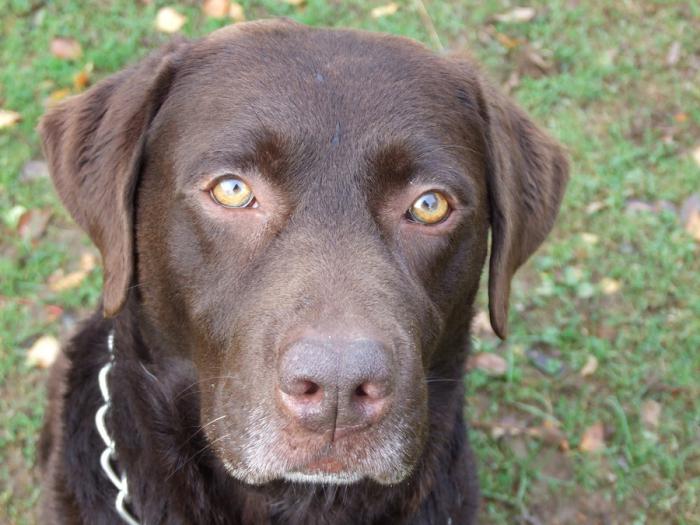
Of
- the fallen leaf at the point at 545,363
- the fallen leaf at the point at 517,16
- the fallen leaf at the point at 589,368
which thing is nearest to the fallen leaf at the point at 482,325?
the fallen leaf at the point at 545,363

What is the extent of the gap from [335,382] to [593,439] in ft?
8.97

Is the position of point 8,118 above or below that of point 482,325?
above

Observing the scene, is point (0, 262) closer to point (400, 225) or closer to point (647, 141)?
point (400, 225)

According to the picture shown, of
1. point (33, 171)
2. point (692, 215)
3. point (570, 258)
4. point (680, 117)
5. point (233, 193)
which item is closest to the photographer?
point (233, 193)

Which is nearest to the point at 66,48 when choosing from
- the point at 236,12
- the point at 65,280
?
the point at 236,12

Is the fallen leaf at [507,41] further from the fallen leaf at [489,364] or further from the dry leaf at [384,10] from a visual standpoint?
the fallen leaf at [489,364]

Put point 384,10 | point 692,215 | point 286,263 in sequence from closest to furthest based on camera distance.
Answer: point 286,263 < point 692,215 < point 384,10

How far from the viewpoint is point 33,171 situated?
16.3ft

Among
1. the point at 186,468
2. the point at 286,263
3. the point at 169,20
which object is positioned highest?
the point at 286,263

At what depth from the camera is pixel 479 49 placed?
589 cm

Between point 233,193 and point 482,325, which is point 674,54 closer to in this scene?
point 482,325

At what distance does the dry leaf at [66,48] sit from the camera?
17.6 ft

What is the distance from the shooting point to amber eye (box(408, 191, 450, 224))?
266cm

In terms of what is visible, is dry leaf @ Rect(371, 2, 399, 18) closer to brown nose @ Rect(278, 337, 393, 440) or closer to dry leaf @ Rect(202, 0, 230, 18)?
dry leaf @ Rect(202, 0, 230, 18)
